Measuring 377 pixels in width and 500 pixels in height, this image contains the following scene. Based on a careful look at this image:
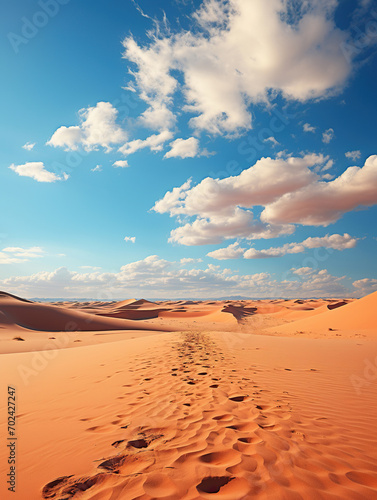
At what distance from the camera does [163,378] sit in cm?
680

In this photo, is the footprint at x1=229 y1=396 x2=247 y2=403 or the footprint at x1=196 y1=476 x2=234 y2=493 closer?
the footprint at x1=196 y1=476 x2=234 y2=493

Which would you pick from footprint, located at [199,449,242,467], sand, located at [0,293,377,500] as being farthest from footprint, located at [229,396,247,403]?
footprint, located at [199,449,242,467]

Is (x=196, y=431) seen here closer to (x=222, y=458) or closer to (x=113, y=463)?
(x=222, y=458)

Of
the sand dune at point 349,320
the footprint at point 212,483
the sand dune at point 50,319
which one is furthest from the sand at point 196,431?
the sand dune at point 50,319

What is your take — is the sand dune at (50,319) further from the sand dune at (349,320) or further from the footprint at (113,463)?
the footprint at (113,463)

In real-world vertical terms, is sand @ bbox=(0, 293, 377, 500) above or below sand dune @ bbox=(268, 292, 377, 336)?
below

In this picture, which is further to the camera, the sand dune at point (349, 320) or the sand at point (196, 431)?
the sand dune at point (349, 320)

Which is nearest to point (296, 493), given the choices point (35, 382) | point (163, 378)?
point (163, 378)

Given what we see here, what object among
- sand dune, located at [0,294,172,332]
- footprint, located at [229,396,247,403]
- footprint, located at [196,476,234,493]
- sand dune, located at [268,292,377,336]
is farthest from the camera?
sand dune, located at [0,294,172,332]

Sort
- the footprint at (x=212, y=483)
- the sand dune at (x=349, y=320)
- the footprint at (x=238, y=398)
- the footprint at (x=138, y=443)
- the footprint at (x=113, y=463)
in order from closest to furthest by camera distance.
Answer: the footprint at (x=212, y=483) → the footprint at (x=113, y=463) → the footprint at (x=138, y=443) → the footprint at (x=238, y=398) → the sand dune at (x=349, y=320)

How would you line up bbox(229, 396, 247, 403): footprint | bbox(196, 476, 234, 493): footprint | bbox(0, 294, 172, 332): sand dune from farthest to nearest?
bbox(0, 294, 172, 332): sand dune < bbox(229, 396, 247, 403): footprint < bbox(196, 476, 234, 493): footprint

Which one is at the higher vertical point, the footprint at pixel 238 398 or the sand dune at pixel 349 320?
the sand dune at pixel 349 320

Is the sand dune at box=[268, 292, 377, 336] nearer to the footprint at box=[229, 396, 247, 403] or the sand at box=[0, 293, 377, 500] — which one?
the sand at box=[0, 293, 377, 500]

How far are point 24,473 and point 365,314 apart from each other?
27.7 metres
